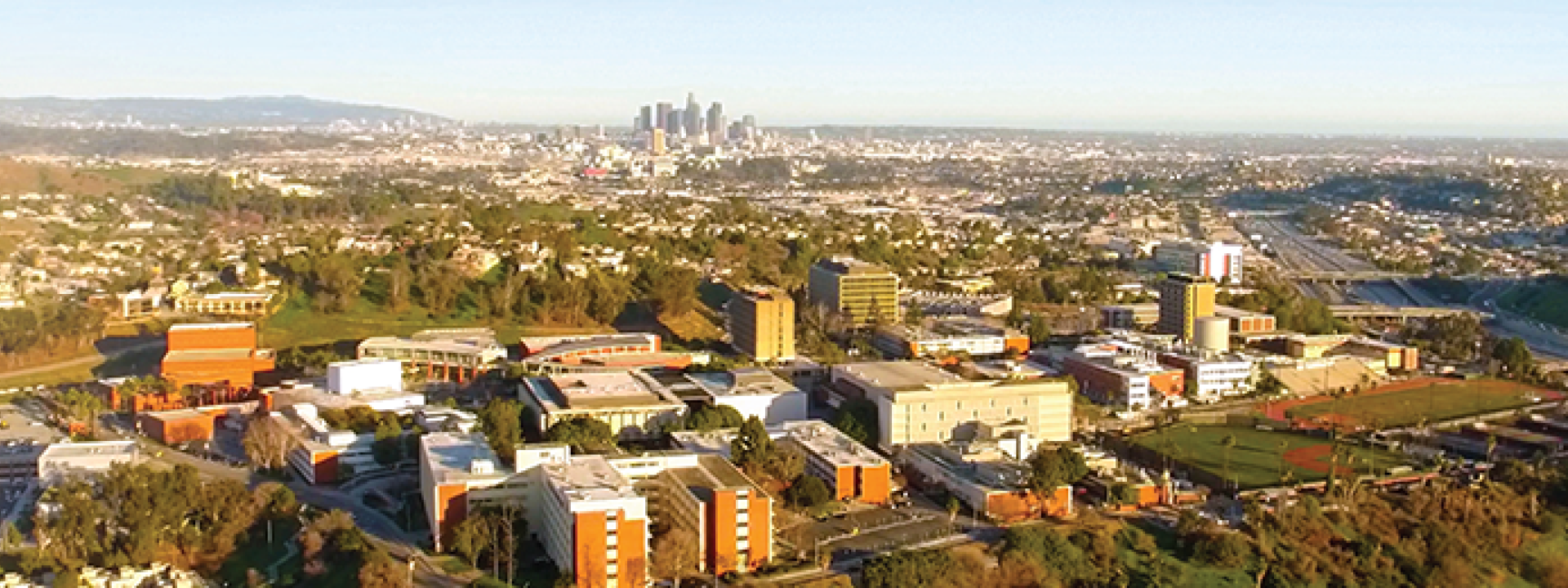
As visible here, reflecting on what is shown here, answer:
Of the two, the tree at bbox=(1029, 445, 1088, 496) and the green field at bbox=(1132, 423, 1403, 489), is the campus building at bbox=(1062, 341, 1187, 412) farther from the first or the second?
the tree at bbox=(1029, 445, 1088, 496)

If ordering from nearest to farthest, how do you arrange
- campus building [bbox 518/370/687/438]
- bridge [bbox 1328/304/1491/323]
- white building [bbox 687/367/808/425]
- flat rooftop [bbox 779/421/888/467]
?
1. flat rooftop [bbox 779/421/888/467]
2. campus building [bbox 518/370/687/438]
3. white building [bbox 687/367/808/425]
4. bridge [bbox 1328/304/1491/323]

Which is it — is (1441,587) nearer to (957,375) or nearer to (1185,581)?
(1185,581)

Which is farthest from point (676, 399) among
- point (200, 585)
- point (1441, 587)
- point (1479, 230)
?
point (1479, 230)

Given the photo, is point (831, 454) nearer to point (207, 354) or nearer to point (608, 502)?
point (608, 502)

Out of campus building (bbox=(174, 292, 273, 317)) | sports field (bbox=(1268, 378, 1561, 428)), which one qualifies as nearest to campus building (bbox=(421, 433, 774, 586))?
sports field (bbox=(1268, 378, 1561, 428))

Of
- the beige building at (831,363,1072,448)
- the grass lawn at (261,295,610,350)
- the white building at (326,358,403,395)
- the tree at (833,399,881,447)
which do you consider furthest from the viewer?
the grass lawn at (261,295,610,350)

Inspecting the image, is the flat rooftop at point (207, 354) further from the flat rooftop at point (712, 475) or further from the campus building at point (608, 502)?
the flat rooftop at point (712, 475)

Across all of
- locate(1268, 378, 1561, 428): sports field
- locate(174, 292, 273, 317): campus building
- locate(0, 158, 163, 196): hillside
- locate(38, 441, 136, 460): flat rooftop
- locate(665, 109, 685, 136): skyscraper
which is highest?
locate(665, 109, 685, 136): skyscraper
